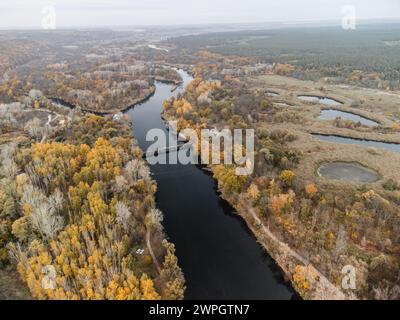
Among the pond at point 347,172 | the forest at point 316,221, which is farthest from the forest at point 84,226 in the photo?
the pond at point 347,172

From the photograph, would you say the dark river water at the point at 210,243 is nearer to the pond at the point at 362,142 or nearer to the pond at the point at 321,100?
the pond at the point at 362,142

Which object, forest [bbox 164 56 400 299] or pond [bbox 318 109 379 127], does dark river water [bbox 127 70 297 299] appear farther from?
pond [bbox 318 109 379 127]

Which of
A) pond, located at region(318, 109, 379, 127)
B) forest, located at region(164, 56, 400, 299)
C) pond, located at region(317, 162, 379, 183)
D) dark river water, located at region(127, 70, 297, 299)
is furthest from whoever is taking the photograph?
pond, located at region(318, 109, 379, 127)

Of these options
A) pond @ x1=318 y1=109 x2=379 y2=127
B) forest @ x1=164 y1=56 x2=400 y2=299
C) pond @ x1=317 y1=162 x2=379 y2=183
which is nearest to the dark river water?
forest @ x1=164 y1=56 x2=400 y2=299

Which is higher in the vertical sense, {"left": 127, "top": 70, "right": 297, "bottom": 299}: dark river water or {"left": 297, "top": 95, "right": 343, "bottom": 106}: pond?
{"left": 297, "top": 95, "right": 343, "bottom": 106}: pond

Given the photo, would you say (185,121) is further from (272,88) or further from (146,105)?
(272,88)

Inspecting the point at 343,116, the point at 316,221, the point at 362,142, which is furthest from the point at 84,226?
the point at 343,116
